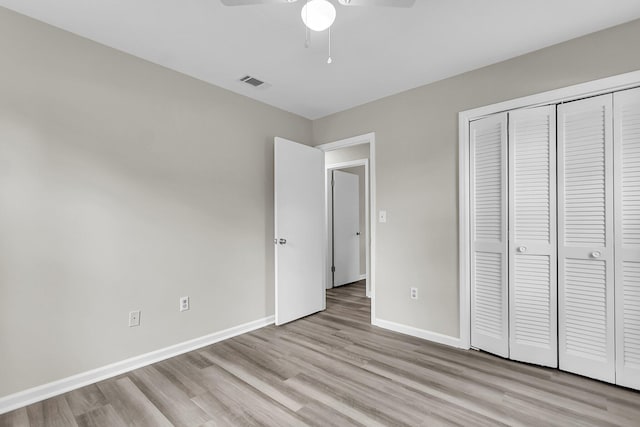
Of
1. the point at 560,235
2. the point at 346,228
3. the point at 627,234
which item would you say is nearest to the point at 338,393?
the point at 560,235

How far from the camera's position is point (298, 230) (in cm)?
356

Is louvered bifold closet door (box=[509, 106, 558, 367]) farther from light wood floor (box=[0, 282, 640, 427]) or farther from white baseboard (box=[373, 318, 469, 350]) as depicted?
white baseboard (box=[373, 318, 469, 350])

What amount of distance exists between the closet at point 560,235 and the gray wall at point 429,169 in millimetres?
191

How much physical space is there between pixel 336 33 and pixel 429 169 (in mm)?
1489

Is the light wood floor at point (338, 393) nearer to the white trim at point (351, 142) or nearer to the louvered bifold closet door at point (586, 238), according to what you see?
the louvered bifold closet door at point (586, 238)

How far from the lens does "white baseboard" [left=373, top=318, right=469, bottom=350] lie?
2.79 meters

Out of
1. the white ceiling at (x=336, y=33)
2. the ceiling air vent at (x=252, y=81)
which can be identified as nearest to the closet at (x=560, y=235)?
the white ceiling at (x=336, y=33)

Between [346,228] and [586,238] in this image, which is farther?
[346,228]

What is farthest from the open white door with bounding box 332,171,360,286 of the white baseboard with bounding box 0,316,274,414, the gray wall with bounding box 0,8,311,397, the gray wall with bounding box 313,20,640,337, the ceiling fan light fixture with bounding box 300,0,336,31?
the ceiling fan light fixture with bounding box 300,0,336,31

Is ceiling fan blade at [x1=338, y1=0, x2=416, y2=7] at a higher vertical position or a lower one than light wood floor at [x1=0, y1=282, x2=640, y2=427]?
higher

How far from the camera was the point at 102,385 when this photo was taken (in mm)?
2189

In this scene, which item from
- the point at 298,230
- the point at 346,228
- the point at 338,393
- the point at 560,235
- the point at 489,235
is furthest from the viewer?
the point at 346,228

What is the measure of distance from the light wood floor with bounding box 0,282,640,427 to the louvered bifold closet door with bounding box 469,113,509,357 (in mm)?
233

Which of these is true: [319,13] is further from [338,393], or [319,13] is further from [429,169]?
[338,393]
